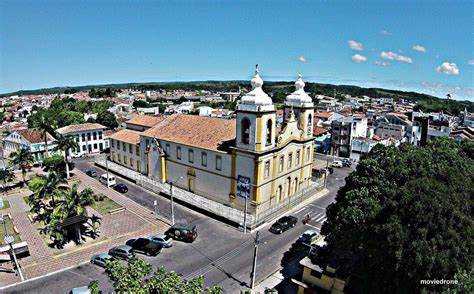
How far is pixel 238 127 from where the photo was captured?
128 ft

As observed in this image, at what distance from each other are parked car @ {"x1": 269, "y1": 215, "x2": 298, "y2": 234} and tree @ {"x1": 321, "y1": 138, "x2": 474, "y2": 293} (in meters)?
11.0

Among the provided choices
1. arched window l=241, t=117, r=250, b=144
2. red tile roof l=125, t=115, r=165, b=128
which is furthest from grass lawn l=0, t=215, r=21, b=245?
red tile roof l=125, t=115, r=165, b=128

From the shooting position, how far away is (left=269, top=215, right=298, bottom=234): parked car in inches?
1454

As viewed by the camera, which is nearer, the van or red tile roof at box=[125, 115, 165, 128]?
the van

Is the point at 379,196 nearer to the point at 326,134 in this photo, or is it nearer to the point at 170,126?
the point at 170,126

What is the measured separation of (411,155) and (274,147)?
56.3ft

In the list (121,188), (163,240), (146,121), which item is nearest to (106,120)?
(146,121)

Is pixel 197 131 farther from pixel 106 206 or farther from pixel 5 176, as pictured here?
pixel 5 176

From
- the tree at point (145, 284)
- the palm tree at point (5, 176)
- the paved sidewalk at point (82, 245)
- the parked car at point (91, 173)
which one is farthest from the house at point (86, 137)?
the tree at point (145, 284)

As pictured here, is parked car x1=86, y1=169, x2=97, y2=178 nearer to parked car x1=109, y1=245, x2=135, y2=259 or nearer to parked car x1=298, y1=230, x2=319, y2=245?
parked car x1=109, y1=245, x2=135, y2=259

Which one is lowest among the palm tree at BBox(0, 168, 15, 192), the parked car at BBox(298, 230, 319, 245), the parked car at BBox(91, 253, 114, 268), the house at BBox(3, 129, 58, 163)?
the parked car at BBox(91, 253, 114, 268)

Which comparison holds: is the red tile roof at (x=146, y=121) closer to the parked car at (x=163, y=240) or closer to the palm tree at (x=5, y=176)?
the palm tree at (x=5, y=176)

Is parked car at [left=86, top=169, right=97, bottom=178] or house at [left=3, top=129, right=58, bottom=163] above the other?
house at [left=3, top=129, right=58, bottom=163]

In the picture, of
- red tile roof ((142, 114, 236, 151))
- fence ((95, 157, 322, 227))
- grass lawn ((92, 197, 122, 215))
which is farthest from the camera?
red tile roof ((142, 114, 236, 151))
